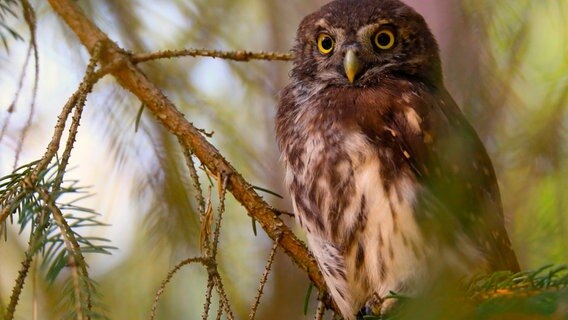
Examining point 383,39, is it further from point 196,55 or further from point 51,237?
point 51,237

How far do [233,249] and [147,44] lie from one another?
1.05 meters

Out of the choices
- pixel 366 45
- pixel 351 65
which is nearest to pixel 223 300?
pixel 351 65

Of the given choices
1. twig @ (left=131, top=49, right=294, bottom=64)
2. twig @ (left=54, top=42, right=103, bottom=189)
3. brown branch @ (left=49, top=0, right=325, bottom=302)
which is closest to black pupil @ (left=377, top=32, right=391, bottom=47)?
twig @ (left=131, top=49, right=294, bottom=64)

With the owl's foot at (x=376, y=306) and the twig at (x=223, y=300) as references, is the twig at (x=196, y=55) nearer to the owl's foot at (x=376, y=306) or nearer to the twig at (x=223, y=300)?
the twig at (x=223, y=300)

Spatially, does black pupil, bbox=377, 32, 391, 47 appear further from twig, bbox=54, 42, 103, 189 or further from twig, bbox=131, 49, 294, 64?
twig, bbox=54, 42, 103, 189

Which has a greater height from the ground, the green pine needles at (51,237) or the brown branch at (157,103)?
the brown branch at (157,103)

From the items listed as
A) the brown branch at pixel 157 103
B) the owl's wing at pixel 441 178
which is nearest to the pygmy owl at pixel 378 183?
the owl's wing at pixel 441 178

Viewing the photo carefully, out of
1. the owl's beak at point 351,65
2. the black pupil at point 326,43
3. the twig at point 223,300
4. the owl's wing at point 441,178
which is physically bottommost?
the twig at point 223,300

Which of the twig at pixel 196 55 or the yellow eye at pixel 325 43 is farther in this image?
the yellow eye at pixel 325 43

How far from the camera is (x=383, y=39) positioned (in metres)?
3.43

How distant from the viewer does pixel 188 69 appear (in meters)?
3.64

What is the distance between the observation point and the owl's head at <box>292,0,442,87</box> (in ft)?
10.9

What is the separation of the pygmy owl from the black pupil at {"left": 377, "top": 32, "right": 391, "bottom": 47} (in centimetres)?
8

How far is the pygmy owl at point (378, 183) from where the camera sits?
2.80 metres
